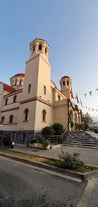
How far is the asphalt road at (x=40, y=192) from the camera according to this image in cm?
306

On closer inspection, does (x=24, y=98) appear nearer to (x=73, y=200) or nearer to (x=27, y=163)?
(x=27, y=163)

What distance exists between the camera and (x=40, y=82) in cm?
2005

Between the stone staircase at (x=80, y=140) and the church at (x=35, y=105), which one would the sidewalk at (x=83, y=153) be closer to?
the stone staircase at (x=80, y=140)

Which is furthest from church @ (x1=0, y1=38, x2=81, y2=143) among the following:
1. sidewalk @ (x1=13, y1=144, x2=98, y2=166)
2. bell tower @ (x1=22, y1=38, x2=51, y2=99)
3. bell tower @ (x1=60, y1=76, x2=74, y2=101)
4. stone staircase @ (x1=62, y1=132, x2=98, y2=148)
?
bell tower @ (x1=60, y1=76, x2=74, y2=101)

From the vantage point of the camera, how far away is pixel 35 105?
17.6m

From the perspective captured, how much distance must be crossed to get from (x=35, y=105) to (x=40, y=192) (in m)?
14.3

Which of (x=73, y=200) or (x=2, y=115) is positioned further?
(x=2, y=115)

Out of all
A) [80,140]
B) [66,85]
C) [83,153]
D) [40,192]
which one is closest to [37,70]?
[80,140]

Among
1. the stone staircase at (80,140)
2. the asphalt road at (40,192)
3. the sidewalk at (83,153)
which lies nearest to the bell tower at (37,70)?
the stone staircase at (80,140)

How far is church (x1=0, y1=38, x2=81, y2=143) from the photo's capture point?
58.1 feet

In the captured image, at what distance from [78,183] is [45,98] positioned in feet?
54.7

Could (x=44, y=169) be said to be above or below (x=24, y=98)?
below

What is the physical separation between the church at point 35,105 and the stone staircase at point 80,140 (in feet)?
8.98

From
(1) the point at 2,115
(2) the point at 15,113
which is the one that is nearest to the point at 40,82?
(2) the point at 15,113
